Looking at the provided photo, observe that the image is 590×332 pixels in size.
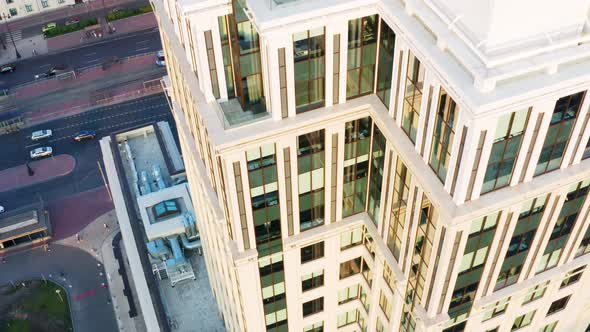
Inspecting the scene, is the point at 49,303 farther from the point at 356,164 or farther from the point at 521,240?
the point at 521,240

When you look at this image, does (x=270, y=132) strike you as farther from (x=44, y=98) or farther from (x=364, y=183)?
(x=44, y=98)

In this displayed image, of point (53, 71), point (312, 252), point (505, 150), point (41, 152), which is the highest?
point (53, 71)

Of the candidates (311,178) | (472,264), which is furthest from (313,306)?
(472,264)

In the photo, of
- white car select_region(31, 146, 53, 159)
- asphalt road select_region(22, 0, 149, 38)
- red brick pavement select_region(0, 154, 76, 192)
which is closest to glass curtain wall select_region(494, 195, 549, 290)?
red brick pavement select_region(0, 154, 76, 192)

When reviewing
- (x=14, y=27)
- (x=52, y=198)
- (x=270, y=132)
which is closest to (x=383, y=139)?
(x=270, y=132)

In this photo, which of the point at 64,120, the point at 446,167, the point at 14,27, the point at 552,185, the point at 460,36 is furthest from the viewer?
the point at 14,27

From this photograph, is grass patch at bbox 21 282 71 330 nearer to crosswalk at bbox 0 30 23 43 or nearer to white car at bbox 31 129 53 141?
white car at bbox 31 129 53 141

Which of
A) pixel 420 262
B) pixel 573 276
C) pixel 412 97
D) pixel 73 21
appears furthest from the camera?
pixel 73 21
